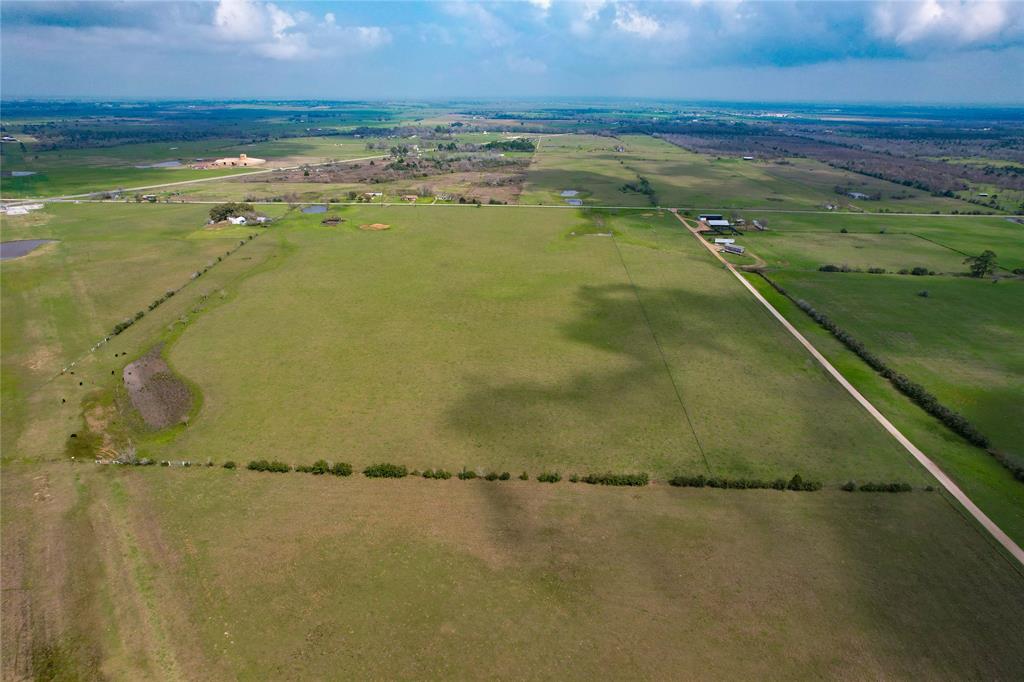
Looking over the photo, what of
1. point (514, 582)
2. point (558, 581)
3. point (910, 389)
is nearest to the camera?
point (514, 582)

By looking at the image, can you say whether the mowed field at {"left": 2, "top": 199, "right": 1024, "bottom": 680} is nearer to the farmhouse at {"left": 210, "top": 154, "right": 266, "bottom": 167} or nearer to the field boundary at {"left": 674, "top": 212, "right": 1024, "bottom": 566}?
the field boundary at {"left": 674, "top": 212, "right": 1024, "bottom": 566}

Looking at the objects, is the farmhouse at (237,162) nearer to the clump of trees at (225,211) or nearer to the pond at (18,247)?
the clump of trees at (225,211)

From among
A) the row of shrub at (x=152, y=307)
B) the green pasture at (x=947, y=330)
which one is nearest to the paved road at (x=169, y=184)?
the row of shrub at (x=152, y=307)

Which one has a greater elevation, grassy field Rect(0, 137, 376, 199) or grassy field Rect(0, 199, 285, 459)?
grassy field Rect(0, 137, 376, 199)

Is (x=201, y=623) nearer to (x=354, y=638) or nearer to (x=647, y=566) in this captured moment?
(x=354, y=638)

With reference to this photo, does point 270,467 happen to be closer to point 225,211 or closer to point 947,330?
point 947,330

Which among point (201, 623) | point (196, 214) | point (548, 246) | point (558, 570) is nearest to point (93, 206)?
point (196, 214)

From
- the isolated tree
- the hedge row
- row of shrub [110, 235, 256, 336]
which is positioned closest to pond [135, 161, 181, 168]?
row of shrub [110, 235, 256, 336]

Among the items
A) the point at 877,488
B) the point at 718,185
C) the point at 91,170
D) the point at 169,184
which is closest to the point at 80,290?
the point at 877,488
